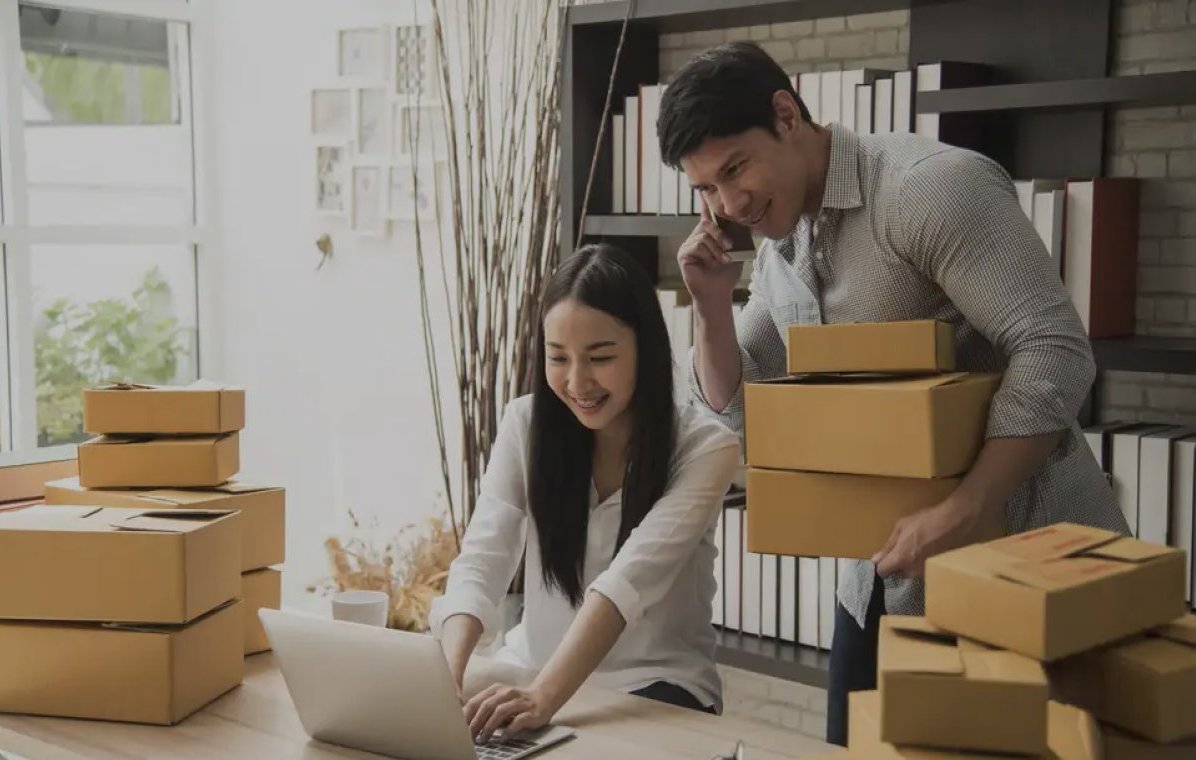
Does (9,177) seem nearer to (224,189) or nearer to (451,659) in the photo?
(224,189)

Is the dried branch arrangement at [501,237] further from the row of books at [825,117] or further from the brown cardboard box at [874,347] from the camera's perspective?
the brown cardboard box at [874,347]

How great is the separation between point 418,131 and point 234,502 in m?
2.04

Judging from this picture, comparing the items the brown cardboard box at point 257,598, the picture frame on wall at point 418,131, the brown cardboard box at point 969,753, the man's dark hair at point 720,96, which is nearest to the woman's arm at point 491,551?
the brown cardboard box at point 257,598

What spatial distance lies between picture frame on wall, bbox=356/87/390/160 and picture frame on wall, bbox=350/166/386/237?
54mm

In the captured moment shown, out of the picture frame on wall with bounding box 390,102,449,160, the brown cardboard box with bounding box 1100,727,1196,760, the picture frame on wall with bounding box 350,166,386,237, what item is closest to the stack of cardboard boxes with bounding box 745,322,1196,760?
the brown cardboard box with bounding box 1100,727,1196,760

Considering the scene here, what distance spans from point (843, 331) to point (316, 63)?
3.27 meters

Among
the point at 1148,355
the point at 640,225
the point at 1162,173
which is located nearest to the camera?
the point at 1148,355

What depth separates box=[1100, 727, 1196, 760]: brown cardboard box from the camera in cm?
122

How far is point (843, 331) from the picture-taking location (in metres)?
1.69

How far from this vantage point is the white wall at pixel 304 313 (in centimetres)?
441

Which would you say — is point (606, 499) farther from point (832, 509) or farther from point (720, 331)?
point (832, 509)

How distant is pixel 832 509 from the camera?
1.73 metres

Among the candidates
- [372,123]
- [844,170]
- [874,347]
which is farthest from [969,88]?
[372,123]

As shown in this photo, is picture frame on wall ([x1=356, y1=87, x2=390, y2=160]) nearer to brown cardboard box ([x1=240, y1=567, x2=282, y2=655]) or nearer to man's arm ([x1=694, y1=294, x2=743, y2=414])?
brown cardboard box ([x1=240, y1=567, x2=282, y2=655])
